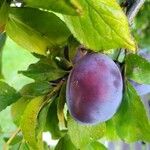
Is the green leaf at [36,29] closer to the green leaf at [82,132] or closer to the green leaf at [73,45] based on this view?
the green leaf at [73,45]

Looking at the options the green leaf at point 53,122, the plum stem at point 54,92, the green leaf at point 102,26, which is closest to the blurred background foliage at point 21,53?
the green leaf at point 53,122

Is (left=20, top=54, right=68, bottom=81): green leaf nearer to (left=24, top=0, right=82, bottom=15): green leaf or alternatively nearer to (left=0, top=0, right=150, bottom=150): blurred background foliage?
(left=24, top=0, right=82, bottom=15): green leaf

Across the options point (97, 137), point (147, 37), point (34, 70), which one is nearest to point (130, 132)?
point (97, 137)

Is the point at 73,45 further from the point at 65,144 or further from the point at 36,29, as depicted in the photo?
the point at 65,144

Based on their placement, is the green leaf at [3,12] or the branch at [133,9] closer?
the green leaf at [3,12]

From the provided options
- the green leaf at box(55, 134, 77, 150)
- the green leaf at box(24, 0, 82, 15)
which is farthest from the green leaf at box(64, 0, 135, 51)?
the green leaf at box(55, 134, 77, 150)

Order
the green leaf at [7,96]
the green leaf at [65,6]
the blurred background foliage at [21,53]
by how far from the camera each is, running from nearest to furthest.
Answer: the green leaf at [65,6], the green leaf at [7,96], the blurred background foliage at [21,53]

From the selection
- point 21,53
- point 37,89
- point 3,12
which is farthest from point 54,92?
point 21,53
